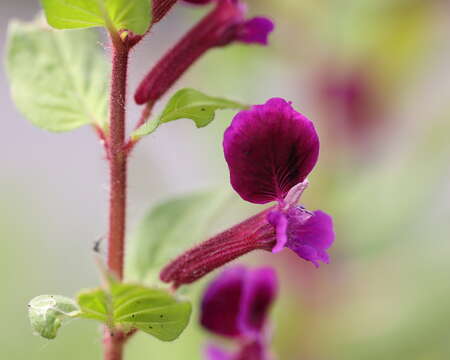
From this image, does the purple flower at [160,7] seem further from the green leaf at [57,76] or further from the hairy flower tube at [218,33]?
the green leaf at [57,76]

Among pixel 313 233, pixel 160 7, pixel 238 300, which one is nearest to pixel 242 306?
pixel 238 300

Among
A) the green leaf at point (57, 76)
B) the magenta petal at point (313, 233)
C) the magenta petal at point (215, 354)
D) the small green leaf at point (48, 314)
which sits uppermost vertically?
the green leaf at point (57, 76)

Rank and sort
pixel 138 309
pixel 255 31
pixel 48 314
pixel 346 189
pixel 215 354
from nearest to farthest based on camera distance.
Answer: pixel 48 314, pixel 138 309, pixel 255 31, pixel 215 354, pixel 346 189

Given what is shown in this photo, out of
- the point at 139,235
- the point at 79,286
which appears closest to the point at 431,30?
the point at 79,286

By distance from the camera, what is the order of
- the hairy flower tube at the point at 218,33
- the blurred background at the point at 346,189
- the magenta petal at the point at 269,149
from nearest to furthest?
the magenta petal at the point at 269,149 < the hairy flower tube at the point at 218,33 < the blurred background at the point at 346,189

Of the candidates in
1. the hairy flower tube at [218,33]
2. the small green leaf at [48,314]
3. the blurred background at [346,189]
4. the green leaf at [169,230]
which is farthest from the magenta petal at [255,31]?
the blurred background at [346,189]

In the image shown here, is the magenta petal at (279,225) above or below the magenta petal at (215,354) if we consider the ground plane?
above

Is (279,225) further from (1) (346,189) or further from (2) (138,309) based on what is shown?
(1) (346,189)
